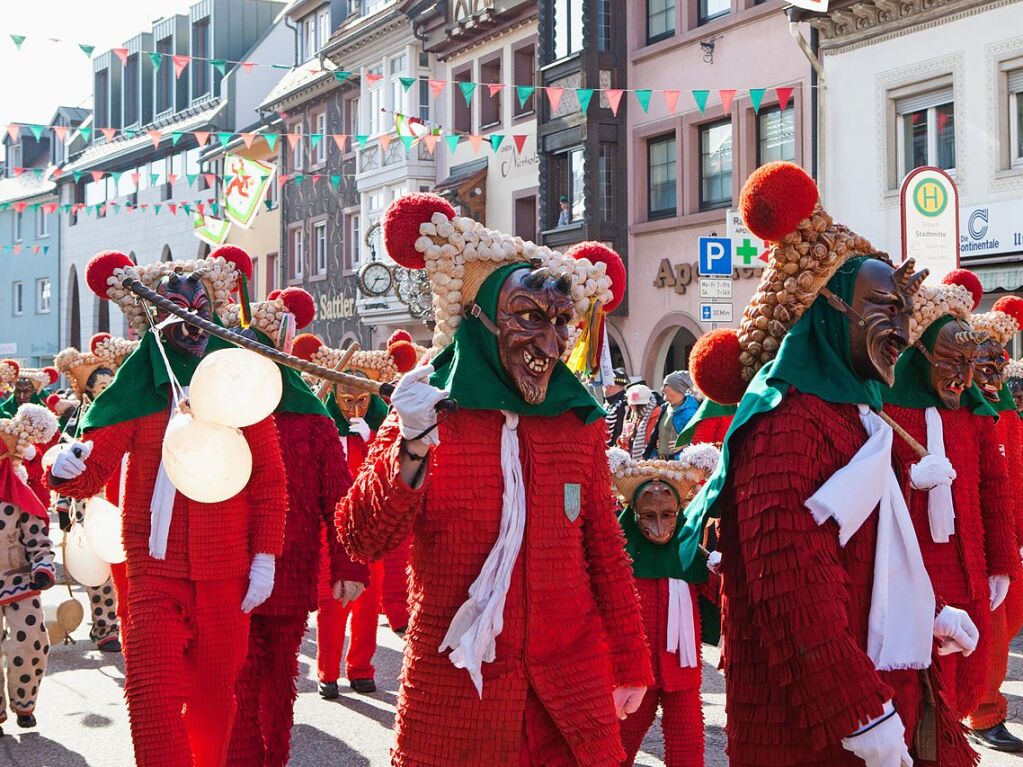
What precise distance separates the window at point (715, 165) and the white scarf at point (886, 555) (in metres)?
20.6

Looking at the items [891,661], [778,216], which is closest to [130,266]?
[778,216]

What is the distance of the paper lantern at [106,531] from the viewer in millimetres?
6723

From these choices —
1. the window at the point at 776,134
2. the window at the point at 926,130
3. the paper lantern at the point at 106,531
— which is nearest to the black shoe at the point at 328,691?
the paper lantern at the point at 106,531

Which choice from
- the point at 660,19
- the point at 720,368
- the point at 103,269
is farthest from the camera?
the point at 660,19

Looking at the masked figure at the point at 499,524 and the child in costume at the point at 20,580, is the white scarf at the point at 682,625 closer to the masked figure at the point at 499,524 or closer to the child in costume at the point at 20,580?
the masked figure at the point at 499,524

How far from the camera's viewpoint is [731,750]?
4.14 m

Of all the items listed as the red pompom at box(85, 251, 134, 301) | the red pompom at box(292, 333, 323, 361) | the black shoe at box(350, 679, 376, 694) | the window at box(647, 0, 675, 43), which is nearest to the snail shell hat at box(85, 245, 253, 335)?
the red pompom at box(85, 251, 134, 301)

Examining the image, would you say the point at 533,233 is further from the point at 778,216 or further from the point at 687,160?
the point at 778,216

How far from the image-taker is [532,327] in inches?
163

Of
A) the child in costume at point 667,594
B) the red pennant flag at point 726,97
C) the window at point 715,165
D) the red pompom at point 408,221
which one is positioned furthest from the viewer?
the window at point 715,165

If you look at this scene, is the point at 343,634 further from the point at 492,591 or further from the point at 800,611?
the point at 800,611

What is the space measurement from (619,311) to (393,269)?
28.1 ft

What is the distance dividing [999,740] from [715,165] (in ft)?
59.9

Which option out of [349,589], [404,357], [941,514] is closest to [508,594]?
[941,514]
